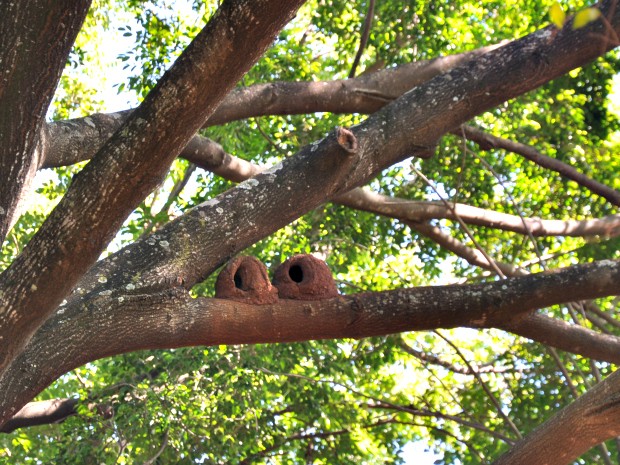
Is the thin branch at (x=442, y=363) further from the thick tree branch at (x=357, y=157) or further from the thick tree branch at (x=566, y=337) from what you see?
the thick tree branch at (x=357, y=157)

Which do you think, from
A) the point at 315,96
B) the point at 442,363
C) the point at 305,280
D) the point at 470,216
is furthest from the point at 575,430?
the point at 442,363

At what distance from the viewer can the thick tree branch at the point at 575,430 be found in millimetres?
3734

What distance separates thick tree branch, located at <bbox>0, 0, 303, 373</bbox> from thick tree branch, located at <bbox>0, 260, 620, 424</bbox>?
322mm

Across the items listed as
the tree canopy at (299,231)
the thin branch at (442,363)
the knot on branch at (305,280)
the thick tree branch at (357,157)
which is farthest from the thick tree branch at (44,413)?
the thick tree branch at (357,157)

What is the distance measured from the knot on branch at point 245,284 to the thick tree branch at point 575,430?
1.18m

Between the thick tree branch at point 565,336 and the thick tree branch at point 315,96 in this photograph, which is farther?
the thick tree branch at point 315,96

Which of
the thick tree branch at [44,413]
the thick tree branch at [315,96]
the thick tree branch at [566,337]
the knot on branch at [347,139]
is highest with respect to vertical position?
the thick tree branch at [44,413]

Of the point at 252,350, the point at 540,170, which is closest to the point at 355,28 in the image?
the point at 540,170

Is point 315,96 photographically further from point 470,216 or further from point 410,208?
point 470,216

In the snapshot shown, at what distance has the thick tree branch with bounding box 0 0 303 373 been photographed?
2.82m

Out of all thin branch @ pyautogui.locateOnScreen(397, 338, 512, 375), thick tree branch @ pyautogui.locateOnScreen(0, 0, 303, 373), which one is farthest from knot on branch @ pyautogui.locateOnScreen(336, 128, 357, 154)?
thin branch @ pyautogui.locateOnScreen(397, 338, 512, 375)

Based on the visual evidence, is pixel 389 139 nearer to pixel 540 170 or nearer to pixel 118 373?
pixel 118 373

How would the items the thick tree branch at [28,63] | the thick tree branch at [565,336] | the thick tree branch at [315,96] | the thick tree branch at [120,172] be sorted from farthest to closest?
1. the thick tree branch at [315,96]
2. the thick tree branch at [565,336]
3. the thick tree branch at [120,172]
4. the thick tree branch at [28,63]

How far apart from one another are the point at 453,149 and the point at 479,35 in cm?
150
